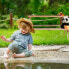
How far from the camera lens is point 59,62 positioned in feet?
16.3

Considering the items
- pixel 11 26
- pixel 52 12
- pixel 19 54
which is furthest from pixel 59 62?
pixel 52 12

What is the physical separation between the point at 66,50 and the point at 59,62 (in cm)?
123

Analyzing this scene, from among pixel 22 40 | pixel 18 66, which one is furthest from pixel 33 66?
pixel 22 40

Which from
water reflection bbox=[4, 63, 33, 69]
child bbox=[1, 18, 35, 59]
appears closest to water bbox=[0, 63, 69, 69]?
water reflection bbox=[4, 63, 33, 69]

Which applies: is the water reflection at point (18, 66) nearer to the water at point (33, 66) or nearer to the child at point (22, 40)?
the water at point (33, 66)

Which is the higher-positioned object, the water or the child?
the child

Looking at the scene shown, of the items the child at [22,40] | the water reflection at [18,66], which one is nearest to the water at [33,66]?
the water reflection at [18,66]

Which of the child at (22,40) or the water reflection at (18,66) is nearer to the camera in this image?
the water reflection at (18,66)

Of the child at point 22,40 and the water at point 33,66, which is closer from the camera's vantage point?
→ the water at point 33,66

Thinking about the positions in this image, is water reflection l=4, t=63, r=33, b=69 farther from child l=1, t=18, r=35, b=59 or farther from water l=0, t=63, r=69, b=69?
child l=1, t=18, r=35, b=59

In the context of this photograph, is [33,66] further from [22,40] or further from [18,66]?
[22,40]

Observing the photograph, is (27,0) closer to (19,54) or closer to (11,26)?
(11,26)

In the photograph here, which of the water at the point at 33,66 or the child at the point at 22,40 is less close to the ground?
the child at the point at 22,40

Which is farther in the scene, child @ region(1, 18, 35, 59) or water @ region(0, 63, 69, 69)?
child @ region(1, 18, 35, 59)
